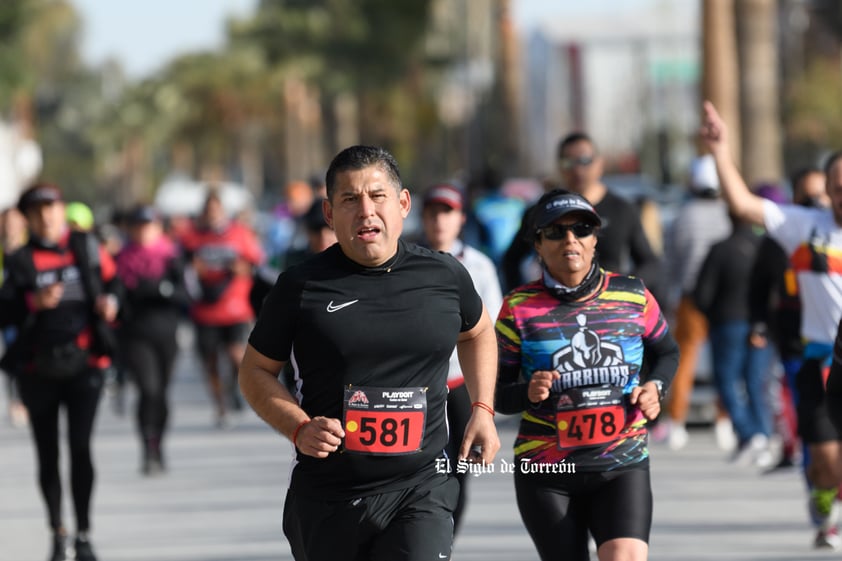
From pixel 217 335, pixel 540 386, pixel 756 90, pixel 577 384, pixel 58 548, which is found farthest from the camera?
pixel 756 90

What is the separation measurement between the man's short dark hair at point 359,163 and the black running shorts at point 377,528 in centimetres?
92

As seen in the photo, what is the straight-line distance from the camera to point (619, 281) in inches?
272

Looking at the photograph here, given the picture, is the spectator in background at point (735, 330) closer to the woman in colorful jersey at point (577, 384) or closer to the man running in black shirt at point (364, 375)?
the woman in colorful jersey at point (577, 384)

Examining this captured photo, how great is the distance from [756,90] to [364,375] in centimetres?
1802

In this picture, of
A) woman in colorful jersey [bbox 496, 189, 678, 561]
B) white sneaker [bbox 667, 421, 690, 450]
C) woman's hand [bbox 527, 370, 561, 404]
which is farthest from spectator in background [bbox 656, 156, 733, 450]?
woman's hand [bbox 527, 370, 561, 404]

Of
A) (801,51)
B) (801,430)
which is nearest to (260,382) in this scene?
(801,430)

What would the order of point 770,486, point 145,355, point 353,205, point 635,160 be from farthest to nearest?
point 635,160 < point 145,355 < point 770,486 < point 353,205

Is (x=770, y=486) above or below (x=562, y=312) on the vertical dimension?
below

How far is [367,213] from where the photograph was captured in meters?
Answer: 5.71

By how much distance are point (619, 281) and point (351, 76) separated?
4985 cm

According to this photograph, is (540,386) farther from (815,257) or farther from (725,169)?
(815,257)

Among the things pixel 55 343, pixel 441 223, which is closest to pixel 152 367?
pixel 55 343

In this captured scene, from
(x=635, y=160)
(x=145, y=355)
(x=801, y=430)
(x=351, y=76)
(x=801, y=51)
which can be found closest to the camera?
(x=801, y=430)

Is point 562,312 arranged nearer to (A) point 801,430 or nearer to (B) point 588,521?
(B) point 588,521
